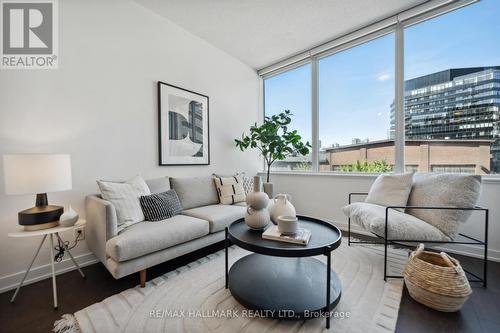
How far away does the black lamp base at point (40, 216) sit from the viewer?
1.47m

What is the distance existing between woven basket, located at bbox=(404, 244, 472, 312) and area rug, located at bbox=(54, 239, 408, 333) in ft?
0.55

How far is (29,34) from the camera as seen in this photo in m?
1.82

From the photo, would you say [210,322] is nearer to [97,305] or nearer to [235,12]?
[97,305]

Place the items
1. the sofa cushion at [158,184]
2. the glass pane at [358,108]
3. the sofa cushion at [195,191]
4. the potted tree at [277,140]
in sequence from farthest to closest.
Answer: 1. the potted tree at [277,140]
2. the glass pane at [358,108]
3. the sofa cushion at [195,191]
4. the sofa cushion at [158,184]

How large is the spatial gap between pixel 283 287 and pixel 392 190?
1580 mm

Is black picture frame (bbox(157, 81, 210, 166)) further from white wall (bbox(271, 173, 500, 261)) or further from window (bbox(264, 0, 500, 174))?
window (bbox(264, 0, 500, 174))

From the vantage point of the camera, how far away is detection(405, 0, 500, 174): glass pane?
6.98 feet

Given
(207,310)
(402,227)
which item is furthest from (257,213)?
(402,227)

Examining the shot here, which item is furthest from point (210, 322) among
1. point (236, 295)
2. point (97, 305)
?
point (97, 305)

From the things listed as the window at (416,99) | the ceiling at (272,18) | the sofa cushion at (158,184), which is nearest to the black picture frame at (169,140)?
the sofa cushion at (158,184)

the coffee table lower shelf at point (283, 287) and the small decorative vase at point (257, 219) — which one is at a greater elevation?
the small decorative vase at point (257, 219)

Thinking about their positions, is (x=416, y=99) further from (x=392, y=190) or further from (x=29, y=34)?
(x=29, y=34)

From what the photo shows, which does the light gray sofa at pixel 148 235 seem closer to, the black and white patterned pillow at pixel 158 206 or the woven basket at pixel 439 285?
the black and white patterned pillow at pixel 158 206

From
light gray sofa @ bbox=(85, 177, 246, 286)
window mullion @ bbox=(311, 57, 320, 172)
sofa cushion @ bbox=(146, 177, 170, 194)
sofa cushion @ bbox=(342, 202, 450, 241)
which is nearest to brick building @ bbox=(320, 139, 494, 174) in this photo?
window mullion @ bbox=(311, 57, 320, 172)
